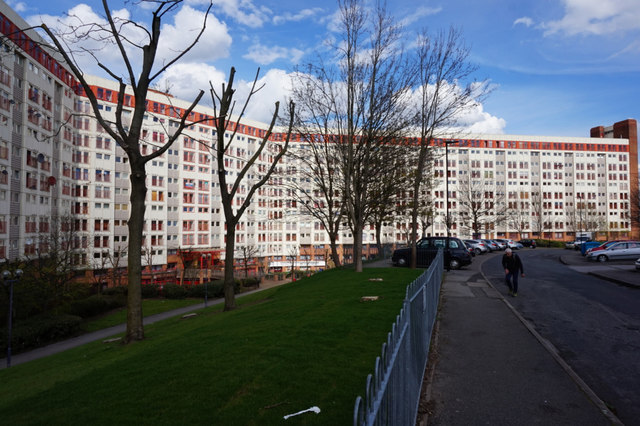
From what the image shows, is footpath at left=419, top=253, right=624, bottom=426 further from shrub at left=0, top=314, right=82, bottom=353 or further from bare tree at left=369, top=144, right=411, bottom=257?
shrub at left=0, top=314, right=82, bottom=353

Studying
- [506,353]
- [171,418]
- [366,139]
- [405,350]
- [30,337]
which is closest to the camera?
[405,350]

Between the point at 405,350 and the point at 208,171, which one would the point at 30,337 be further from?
the point at 208,171

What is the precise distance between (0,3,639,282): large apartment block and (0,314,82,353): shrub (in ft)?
39.6

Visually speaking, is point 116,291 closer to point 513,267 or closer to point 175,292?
point 175,292

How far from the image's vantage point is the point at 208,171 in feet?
238

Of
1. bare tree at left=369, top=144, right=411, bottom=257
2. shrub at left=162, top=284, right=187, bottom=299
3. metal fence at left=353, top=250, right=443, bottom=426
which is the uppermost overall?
bare tree at left=369, top=144, right=411, bottom=257

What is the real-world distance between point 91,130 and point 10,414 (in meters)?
59.8

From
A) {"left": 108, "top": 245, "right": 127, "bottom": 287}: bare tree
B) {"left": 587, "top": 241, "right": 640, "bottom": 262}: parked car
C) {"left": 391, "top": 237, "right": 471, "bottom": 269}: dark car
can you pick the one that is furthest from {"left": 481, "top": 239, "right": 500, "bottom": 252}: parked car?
{"left": 108, "top": 245, "right": 127, "bottom": 287}: bare tree

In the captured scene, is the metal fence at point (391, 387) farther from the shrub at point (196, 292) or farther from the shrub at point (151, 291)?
the shrub at point (151, 291)

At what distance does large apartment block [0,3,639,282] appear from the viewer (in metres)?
39.3

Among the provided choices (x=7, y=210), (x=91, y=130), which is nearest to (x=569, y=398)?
(x=7, y=210)

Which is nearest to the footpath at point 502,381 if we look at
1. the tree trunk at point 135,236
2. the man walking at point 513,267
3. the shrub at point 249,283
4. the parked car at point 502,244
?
the man walking at point 513,267

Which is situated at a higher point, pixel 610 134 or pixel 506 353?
pixel 610 134

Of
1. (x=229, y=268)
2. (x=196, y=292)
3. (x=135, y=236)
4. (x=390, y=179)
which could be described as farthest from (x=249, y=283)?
(x=135, y=236)
